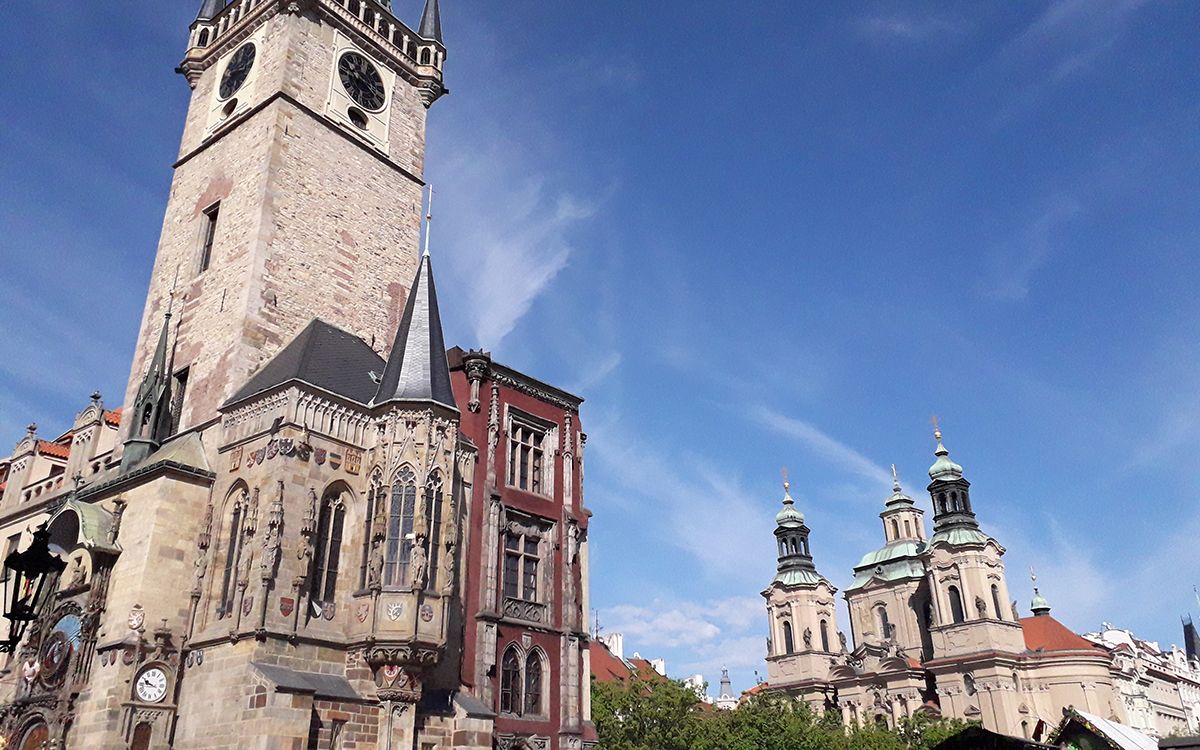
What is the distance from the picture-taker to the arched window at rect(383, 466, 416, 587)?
21.0 meters

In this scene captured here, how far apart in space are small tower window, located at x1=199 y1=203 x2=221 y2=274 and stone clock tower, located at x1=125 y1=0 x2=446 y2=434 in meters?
0.05

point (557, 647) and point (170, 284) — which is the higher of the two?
point (170, 284)

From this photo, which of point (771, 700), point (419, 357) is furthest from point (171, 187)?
point (771, 700)

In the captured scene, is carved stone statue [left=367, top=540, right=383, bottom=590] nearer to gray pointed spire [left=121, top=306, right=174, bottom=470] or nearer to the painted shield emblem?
the painted shield emblem

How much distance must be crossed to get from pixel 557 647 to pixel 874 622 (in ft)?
194

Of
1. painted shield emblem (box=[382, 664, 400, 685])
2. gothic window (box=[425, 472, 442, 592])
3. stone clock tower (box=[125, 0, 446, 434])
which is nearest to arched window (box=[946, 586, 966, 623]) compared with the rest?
stone clock tower (box=[125, 0, 446, 434])

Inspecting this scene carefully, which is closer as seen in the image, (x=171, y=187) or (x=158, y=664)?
(x=158, y=664)

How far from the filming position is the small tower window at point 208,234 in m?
29.3

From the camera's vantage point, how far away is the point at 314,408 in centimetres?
2247

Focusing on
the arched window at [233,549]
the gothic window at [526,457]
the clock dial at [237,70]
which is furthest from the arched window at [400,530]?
the clock dial at [237,70]

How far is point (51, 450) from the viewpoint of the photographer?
29.9 meters

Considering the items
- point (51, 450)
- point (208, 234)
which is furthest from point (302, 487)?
point (51, 450)

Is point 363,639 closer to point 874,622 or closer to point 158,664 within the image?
point 158,664

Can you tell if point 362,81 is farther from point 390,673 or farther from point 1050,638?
point 1050,638
